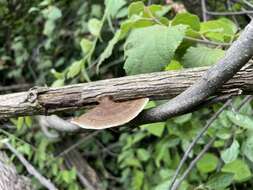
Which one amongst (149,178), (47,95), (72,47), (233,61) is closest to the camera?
(233,61)

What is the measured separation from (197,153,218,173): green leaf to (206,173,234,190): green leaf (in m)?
0.41

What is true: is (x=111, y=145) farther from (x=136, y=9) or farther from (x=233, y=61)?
(x=233, y=61)

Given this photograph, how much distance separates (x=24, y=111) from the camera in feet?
1.93

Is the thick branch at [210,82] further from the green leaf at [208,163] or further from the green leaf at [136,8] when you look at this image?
the green leaf at [208,163]

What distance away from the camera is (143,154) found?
1492mm

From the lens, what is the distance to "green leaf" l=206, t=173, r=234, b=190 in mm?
773

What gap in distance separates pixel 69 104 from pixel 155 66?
128mm

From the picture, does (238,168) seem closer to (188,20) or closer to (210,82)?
(188,20)

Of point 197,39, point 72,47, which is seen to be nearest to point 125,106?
point 197,39

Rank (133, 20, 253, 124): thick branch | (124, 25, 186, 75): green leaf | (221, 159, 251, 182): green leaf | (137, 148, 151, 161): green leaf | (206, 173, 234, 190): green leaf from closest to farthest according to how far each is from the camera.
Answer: (133, 20, 253, 124): thick branch < (124, 25, 186, 75): green leaf < (206, 173, 234, 190): green leaf < (221, 159, 251, 182): green leaf < (137, 148, 151, 161): green leaf

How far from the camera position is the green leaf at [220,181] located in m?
0.77

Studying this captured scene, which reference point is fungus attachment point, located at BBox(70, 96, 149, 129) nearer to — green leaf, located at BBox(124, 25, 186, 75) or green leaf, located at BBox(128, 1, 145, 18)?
green leaf, located at BBox(124, 25, 186, 75)

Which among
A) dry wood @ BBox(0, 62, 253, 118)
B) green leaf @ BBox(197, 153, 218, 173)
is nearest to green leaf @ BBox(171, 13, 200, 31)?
dry wood @ BBox(0, 62, 253, 118)

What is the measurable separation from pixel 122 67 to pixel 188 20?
731 mm
